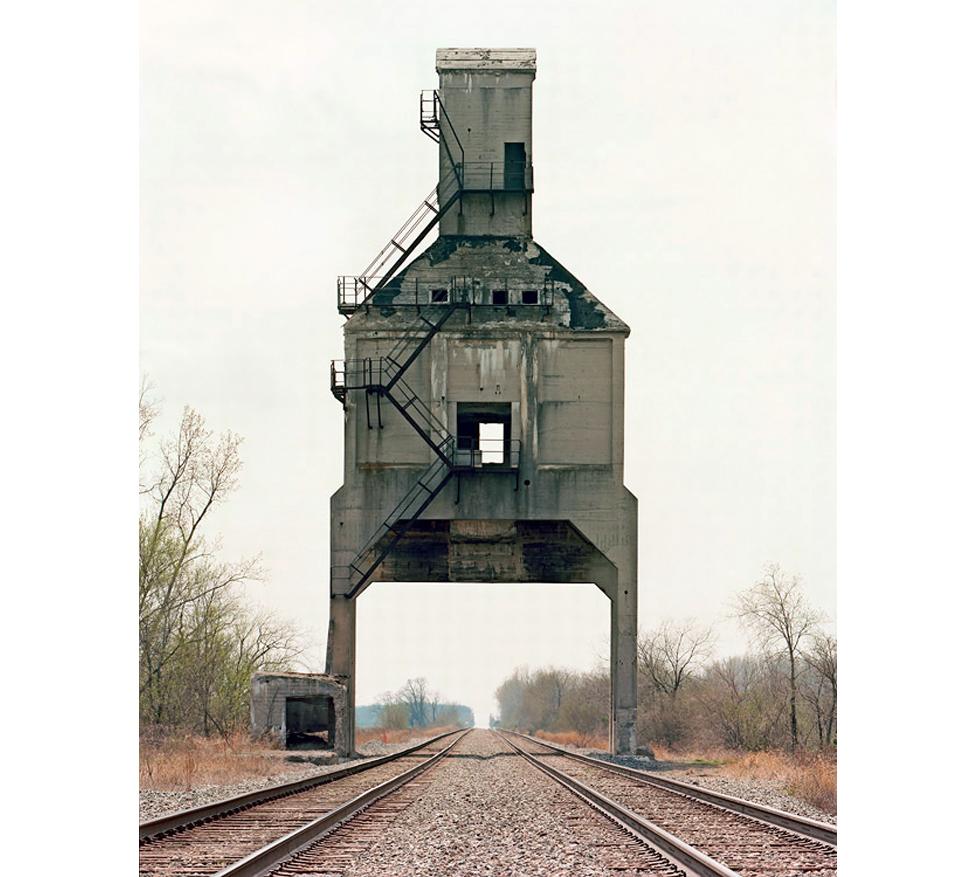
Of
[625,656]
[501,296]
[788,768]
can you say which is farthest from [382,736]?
[788,768]

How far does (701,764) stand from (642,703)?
17389 millimetres

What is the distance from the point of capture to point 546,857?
35.8 ft

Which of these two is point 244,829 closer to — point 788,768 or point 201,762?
point 201,762

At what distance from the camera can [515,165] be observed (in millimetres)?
33312

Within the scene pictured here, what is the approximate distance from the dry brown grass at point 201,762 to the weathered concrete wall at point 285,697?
51 cm

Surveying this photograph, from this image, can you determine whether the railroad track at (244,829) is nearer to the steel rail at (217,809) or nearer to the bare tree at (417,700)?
the steel rail at (217,809)

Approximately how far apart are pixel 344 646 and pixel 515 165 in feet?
41.1

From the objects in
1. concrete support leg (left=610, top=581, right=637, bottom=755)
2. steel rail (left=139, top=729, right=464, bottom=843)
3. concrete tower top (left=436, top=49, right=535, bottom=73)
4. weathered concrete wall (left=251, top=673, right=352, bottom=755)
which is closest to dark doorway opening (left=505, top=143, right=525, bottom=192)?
concrete tower top (left=436, top=49, right=535, bottom=73)

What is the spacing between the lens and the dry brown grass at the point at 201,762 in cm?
1890

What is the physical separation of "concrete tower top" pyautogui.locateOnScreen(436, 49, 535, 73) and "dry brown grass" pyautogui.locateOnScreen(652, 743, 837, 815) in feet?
56.9

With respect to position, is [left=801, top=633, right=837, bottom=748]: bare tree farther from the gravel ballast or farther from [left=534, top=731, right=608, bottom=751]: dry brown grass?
the gravel ballast

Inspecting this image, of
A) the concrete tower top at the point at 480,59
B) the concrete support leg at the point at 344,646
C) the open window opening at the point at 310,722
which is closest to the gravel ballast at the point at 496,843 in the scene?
the open window opening at the point at 310,722
